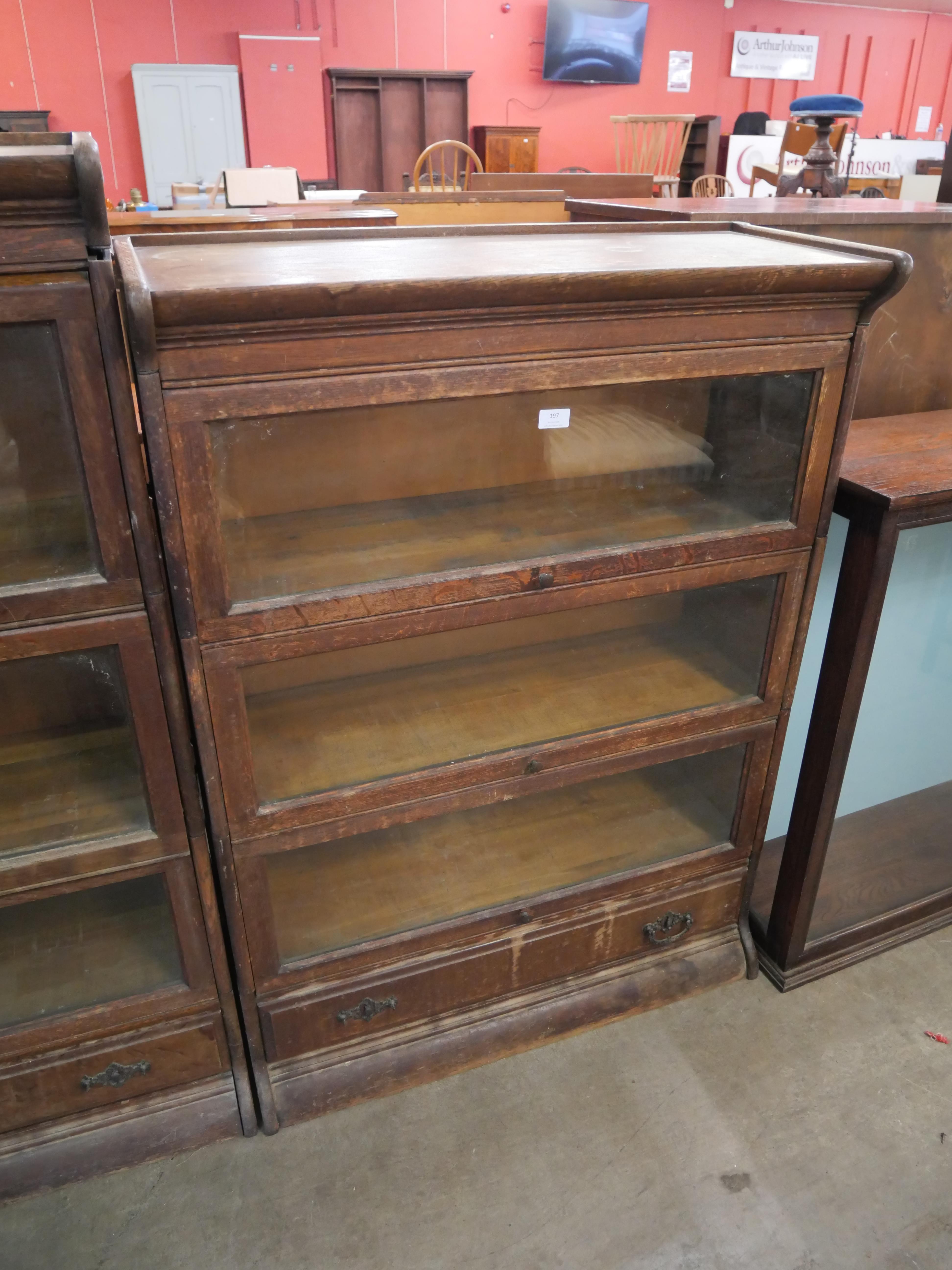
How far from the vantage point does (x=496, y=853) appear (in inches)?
59.1

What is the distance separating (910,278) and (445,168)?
5766 mm

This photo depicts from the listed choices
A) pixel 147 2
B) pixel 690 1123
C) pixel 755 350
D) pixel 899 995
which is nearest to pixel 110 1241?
pixel 690 1123

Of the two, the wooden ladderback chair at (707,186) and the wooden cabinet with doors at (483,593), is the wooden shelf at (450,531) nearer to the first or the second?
the wooden cabinet with doors at (483,593)

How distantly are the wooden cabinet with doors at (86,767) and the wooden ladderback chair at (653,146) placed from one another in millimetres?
6598

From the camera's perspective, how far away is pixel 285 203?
3.12 meters

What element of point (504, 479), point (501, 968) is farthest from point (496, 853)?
point (504, 479)

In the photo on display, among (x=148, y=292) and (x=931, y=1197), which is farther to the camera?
(x=931, y=1197)

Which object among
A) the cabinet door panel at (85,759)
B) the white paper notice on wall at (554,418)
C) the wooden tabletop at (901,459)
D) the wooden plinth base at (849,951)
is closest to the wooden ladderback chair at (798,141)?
the wooden tabletop at (901,459)

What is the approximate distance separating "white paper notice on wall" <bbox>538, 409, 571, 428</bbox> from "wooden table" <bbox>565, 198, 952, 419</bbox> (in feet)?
1.71

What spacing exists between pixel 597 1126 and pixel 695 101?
10.1 m

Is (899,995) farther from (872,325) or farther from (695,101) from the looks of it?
(695,101)

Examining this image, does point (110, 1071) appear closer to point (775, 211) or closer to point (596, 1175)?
point (596, 1175)

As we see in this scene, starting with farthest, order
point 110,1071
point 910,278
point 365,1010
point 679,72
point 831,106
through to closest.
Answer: point 679,72 → point 831,106 → point 910,278 → point 365,1010 → point 110,1071

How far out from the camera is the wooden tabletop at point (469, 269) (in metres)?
0.88
